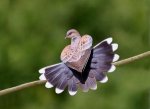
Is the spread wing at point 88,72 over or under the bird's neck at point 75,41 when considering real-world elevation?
under

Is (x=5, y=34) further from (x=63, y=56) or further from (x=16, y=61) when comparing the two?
(x=63, y=56)

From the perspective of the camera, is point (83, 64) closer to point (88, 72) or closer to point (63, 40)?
point (88, 72)

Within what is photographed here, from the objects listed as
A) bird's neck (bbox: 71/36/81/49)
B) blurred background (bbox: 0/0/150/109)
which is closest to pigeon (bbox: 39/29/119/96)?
bird's neck (bbox: 71/36/81/49)

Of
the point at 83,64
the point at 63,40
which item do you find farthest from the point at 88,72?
the point at 63,40

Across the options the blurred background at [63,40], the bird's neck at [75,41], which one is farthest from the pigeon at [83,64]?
the blurred background at [63,40]

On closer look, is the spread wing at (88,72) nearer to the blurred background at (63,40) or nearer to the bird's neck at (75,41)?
the bird's neck at (75,41)

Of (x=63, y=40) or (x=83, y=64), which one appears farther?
(x=63, y=40)

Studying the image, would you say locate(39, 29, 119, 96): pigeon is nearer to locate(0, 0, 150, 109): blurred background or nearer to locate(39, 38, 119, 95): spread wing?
locate(39, 38, 119, 95): spread wing
